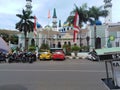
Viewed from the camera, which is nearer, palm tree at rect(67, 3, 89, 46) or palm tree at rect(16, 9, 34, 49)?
palm tree at rect(67, 3, 89, 46)

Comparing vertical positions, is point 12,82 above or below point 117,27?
below

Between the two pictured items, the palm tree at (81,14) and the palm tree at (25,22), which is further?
the palm tree at (25,22)

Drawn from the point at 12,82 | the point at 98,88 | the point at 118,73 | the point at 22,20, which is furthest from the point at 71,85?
the point at 22,20

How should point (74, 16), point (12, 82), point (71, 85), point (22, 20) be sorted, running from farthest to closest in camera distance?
point (22, 20) → point (74, 16) → point (12, 82) → point (71, 85)

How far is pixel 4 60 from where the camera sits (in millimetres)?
36125

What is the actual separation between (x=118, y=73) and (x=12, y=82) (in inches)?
308

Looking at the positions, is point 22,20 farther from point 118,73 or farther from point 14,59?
point 118,73

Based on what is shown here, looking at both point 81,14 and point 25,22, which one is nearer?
point 81,14

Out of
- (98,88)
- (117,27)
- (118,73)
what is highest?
(117,27)

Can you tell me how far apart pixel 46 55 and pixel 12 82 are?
24.8 m

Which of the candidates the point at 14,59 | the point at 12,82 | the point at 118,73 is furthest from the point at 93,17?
the point at 118,73

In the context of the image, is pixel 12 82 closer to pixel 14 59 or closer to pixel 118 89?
pixel 118 89

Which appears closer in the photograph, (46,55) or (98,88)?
(98,88)

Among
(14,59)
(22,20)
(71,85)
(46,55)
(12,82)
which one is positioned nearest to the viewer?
(71,85)
